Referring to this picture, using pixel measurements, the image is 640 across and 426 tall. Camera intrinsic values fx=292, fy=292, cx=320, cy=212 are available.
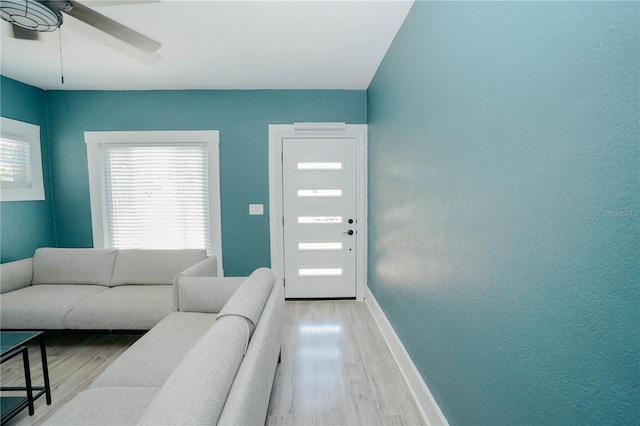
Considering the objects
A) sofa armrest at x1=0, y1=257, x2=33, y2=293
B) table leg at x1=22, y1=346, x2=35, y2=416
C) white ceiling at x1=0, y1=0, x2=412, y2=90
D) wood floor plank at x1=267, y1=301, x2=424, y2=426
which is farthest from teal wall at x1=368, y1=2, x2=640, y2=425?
sofa armrest at x1=0, y1=257, x2=33, y2=293

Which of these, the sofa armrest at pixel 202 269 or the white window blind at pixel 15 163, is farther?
the white window blind at pixel 15 163

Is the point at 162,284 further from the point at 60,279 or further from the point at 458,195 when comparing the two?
the point at 458,195

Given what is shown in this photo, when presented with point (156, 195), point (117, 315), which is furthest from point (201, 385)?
point (156, 195)

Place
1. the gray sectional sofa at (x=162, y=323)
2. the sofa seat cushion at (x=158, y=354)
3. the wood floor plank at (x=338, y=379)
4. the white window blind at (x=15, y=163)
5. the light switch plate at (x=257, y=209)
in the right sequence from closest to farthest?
the gray sectional sofa at (x=162, y=323)
the sofa seat cushion at (x=158, y=354)
the wood floor plank at (x=338, y=379)
the white window blind at (x=15, y=163)
the light switch plate at (x=257, y=209)

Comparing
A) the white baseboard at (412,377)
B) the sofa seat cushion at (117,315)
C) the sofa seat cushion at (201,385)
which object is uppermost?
the sofa seat cushion at (201,385)

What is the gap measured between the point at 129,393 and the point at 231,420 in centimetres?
81

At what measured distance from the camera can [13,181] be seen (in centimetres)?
325

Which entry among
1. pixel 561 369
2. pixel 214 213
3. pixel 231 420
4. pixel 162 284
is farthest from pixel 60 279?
pixel 561 369

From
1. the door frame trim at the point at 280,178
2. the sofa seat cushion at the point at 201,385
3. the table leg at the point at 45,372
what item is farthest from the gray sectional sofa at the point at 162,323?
the door frame trim at the point at 280,178

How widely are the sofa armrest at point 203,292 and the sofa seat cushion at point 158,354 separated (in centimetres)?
8

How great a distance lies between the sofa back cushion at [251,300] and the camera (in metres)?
1.54

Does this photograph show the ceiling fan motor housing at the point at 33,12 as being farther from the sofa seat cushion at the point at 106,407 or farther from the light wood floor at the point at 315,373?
the light wood floor at the point at 315,373

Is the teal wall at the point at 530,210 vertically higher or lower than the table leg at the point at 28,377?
higher

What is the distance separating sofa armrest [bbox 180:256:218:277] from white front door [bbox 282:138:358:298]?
107 centimetres
